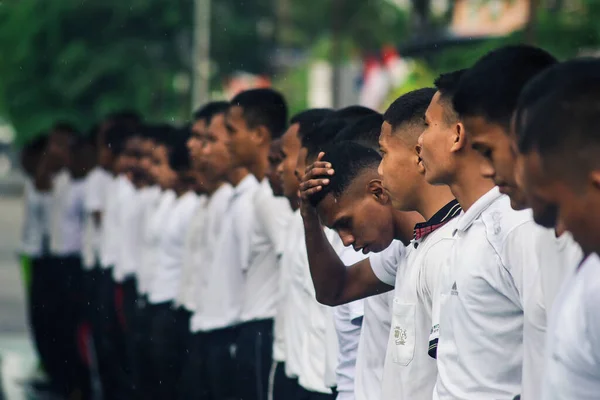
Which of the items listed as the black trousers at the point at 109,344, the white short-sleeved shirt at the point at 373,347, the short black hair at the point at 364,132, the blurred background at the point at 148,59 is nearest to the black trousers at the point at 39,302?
the black trousers at the point at 109,344

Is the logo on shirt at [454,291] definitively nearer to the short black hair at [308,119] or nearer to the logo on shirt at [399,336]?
the logo on shirt at [399,336]

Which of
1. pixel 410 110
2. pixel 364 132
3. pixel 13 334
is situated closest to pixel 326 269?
pixel 364 132

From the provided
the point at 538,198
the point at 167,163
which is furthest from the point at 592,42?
the point at 538,198

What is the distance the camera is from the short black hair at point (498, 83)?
358 cm

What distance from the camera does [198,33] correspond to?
28859 millimetres

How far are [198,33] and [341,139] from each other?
936 inches

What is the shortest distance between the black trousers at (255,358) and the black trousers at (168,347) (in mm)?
1896

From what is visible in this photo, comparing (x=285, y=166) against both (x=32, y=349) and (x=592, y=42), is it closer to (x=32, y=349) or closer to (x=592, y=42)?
(x=592, y=42)

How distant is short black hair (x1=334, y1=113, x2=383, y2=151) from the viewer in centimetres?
534

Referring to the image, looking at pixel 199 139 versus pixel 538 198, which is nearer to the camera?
pixel 538 198

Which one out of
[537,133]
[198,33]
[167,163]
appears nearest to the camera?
[537,133]

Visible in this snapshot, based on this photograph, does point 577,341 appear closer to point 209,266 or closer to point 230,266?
point 230,266

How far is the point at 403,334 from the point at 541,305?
854 millimetres

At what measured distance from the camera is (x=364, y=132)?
211 inches
